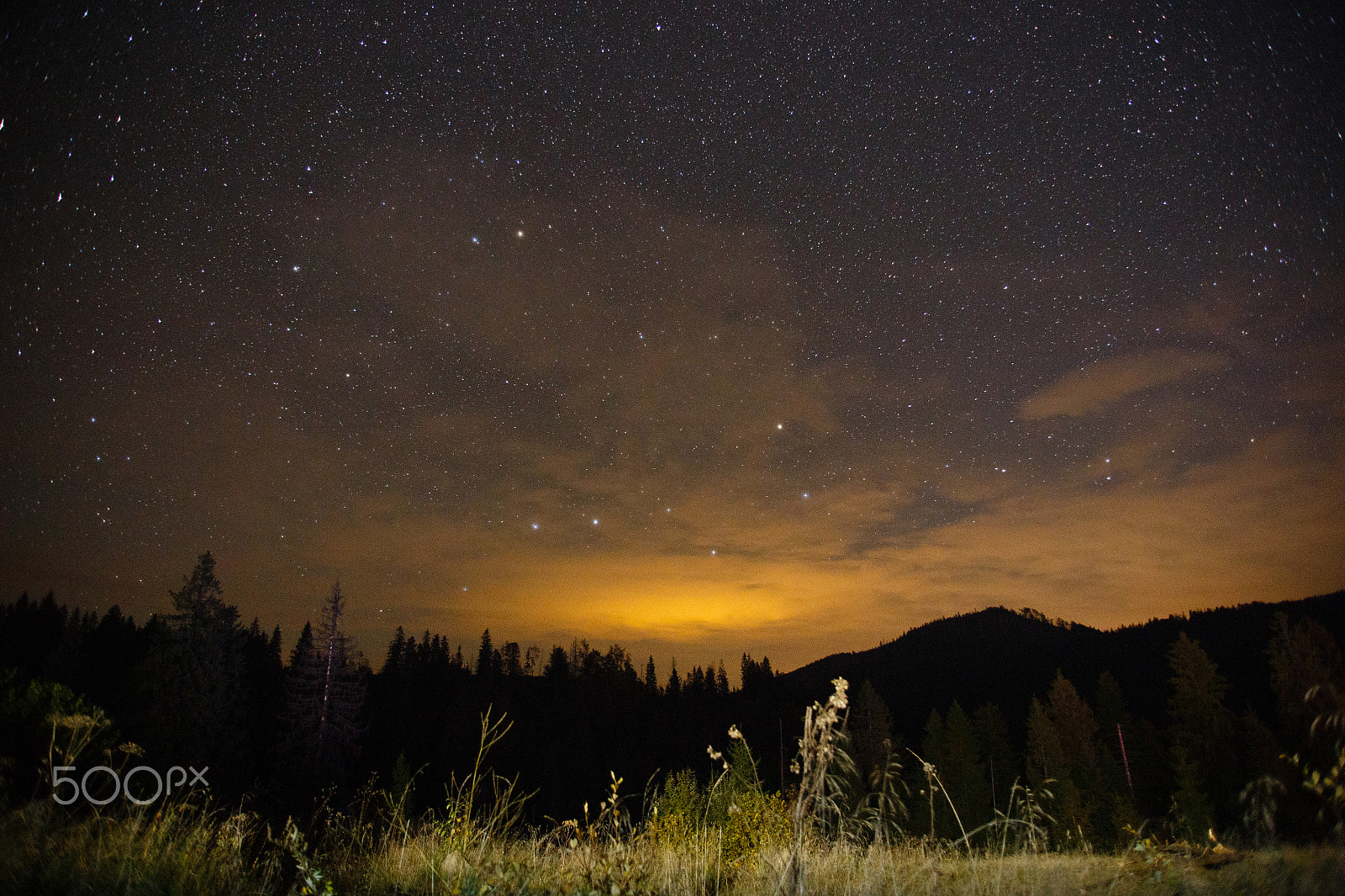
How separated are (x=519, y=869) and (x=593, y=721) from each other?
226 ft

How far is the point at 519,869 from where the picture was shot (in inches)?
122

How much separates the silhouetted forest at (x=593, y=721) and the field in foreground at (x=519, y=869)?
0.31m

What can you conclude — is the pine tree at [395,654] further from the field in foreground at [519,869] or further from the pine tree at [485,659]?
the field in foreground at [519,869]

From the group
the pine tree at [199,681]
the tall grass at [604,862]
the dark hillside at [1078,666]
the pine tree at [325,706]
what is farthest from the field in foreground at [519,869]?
the dark hillside at [1078,666]

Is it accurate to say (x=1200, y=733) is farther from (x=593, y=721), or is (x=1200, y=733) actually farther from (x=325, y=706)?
(x=593, y=721)

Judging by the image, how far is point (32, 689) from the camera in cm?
967

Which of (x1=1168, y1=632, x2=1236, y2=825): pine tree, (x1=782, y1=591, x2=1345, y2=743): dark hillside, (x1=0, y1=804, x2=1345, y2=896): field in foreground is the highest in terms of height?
(x1=0, y1=804, x2=1345, y2=896): field in foreground

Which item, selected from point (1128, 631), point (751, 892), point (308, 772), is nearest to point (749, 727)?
point (308, 772)

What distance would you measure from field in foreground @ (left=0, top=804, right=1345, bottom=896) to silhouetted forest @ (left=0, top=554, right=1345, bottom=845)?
0.31m

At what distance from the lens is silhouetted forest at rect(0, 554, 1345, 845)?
11.5 metres

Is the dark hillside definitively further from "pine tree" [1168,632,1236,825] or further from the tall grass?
the tall grass

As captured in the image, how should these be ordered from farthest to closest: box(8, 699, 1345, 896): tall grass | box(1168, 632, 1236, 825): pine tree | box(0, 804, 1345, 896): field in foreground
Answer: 1. box(1168, 632, 1236, 825): pine tree
2. box(0, 804, 1345, 896): field in foreground
3. box(8, 699, 1345, 896): tall grass

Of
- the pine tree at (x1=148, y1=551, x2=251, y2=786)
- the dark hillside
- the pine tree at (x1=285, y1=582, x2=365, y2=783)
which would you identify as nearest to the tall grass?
the pine tree at (x1=148, y1=551, x2=251, y2=786)

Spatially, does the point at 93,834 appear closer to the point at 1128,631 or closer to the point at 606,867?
the point at 606,867
